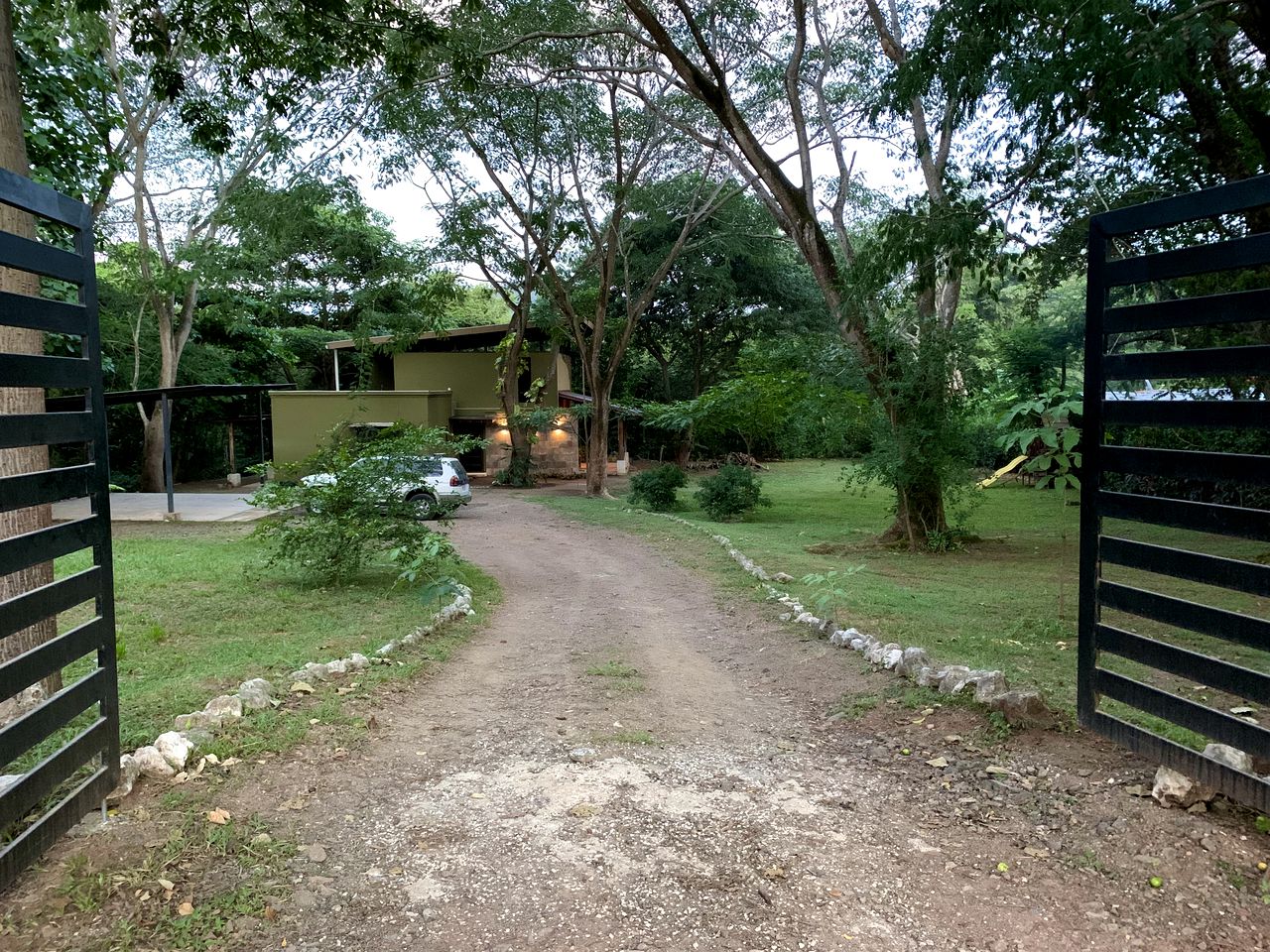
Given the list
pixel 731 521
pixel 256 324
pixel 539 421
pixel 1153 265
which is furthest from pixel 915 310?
pixel 256 324

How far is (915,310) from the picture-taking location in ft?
44.5

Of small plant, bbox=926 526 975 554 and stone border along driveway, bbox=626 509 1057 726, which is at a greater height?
stone border along driveway, bbox=626 509 1057 726

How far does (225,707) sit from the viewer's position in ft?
14.9

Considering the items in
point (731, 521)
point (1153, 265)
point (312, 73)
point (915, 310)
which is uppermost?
point (312, 73)

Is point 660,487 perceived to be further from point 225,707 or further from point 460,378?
point 225,707

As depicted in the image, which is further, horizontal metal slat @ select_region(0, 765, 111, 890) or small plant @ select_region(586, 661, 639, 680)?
small plant @ select_region(586, 661, 639, 680)

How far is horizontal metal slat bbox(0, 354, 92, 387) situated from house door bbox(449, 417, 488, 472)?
Result: 27.1 m

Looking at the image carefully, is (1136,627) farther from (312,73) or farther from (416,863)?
(312,73)

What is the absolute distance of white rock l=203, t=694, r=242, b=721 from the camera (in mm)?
4469

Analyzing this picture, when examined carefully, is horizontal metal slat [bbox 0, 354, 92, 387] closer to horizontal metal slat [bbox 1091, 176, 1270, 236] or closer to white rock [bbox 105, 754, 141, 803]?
white rock [bbox 105, 754, 141, 803]

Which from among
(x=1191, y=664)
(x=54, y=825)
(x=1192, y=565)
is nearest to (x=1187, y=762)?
(x=1191, y=664)

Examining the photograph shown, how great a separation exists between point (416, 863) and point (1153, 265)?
379 cm

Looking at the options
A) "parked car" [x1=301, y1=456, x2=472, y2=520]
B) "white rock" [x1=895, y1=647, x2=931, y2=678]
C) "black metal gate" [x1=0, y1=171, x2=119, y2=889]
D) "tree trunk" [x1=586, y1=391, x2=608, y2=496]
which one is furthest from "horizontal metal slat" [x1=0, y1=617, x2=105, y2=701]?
"tree trunk" [x1=586, y1=391, x2=608, y2=496]

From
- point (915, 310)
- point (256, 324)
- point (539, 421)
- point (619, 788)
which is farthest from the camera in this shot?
point (256, 324)
